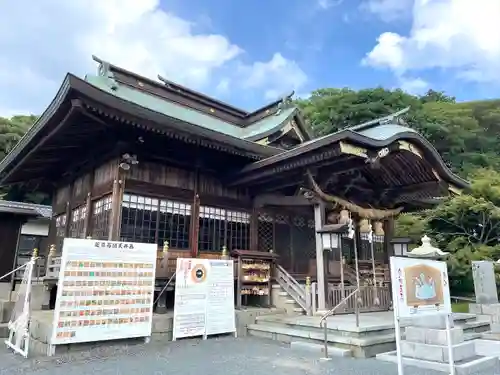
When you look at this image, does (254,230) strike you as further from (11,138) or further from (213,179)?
(11,138)

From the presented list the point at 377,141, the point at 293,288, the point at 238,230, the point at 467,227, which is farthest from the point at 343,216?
the point at 467,227

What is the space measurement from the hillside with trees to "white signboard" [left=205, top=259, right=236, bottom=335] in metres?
11.0

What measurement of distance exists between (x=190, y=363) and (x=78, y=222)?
23.6 ft

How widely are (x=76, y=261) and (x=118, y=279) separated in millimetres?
798

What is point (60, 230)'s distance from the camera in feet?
41.5

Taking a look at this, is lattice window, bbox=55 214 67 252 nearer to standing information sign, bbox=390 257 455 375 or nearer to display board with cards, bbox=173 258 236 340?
display board with cards, bbox=173 258 236 340

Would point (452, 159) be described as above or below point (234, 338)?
above

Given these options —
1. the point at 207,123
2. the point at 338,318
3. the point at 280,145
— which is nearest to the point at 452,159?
the point at 280,145

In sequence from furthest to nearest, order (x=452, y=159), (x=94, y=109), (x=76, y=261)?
(x=452, y=159) → (x=94, y=109) → (x=76, y=261)

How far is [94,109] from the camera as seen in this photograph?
23.5 ft

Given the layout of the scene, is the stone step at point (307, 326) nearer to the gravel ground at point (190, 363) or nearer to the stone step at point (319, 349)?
the stone step at point (319, 349)

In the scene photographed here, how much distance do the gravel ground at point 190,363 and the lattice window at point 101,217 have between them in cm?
330

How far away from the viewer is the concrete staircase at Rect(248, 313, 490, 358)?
20.3ft

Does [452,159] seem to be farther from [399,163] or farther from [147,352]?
[147,352]
